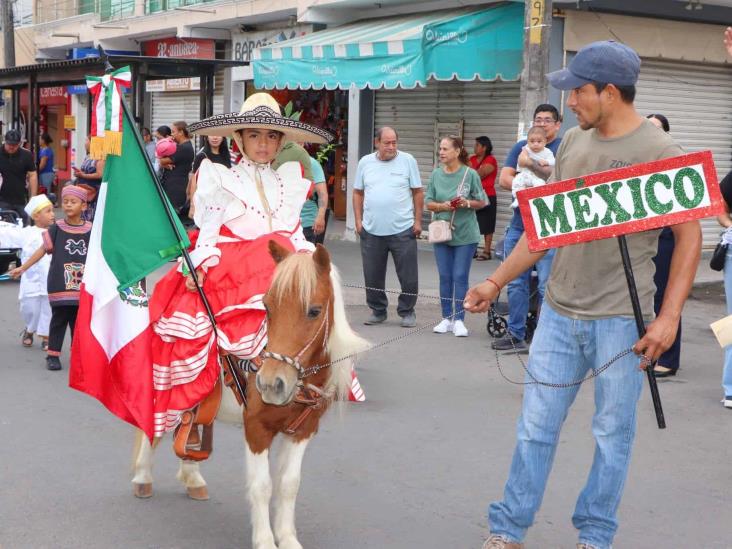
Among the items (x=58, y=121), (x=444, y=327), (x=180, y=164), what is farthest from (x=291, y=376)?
(x=58, y=121)

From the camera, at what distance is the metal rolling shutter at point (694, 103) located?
52.4 ft

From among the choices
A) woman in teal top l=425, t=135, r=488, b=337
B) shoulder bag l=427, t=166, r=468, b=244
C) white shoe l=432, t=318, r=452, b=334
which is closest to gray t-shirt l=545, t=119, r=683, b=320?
shoulder bag l=427, t=166, r=468, b=244

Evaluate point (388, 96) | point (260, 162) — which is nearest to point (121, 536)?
point (260, 162)

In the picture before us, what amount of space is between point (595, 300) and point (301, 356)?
46.2 inches

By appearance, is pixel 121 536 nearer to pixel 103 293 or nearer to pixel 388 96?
pixel 103 293

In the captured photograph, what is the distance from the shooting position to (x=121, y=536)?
4691 millimetres

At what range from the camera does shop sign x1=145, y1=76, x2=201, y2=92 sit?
79.6 ft

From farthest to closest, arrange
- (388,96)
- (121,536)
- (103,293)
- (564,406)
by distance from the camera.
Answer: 1. (388,96)
2. (103,293)
3. (121,536)
4. (564,406)

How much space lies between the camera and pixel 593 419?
415 centimetres

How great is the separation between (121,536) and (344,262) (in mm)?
11166

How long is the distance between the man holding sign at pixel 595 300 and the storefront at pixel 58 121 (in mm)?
27298

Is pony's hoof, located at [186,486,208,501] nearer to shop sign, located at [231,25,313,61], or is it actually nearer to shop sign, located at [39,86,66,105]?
shop sign, located at [231,25,313,61]

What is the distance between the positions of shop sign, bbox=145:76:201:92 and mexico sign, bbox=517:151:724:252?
68.2 ft

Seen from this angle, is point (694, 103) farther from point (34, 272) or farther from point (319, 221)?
point (34, 272)
